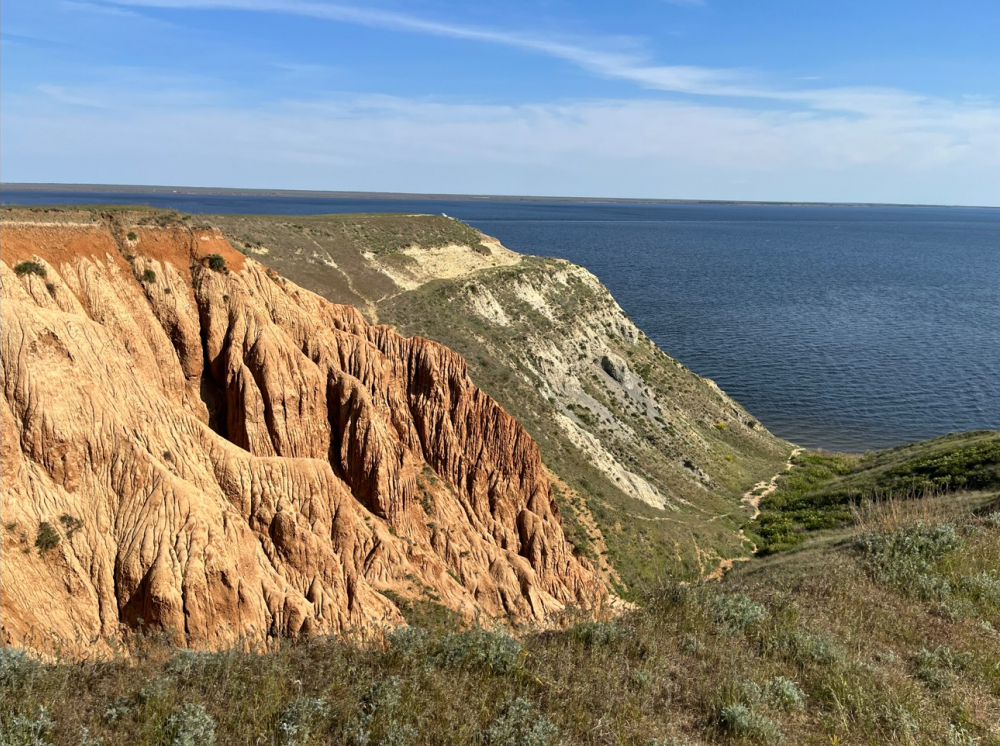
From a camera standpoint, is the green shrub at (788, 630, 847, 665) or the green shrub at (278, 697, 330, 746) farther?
the green shrub at (788, 630, 847, 665)

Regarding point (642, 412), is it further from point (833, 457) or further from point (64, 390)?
point (64, 390)

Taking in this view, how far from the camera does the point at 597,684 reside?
889cm

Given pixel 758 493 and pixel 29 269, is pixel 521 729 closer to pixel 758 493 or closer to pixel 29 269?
pixel 29 269

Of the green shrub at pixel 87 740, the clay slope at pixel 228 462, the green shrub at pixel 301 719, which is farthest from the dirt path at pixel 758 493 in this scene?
the green shrub at pixel 87 740

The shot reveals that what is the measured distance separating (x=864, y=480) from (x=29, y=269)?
47.9 meters

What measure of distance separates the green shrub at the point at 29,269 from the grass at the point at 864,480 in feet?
125

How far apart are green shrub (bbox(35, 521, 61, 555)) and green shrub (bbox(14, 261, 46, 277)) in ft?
27.9

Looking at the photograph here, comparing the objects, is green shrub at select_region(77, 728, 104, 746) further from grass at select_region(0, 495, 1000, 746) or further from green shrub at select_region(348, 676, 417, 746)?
green shrub at select_region(348, 676, 417, 746)

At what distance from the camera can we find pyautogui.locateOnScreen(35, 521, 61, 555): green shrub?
53.0 feet

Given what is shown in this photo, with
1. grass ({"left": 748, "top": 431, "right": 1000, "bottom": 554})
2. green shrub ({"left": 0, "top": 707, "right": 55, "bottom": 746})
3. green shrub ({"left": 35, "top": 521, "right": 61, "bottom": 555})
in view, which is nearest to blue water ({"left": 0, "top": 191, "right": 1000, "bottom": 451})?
grass ({"left": 748, "top": 431, "right": 1000, "bottom": 554})

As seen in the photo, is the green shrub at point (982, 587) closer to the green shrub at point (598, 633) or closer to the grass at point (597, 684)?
the grass at point (597, 684)

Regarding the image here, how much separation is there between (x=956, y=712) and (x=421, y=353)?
25.5 metres

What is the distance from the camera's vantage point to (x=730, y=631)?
1030 cm

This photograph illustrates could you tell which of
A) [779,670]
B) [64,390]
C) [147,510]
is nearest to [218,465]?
[147,510]
